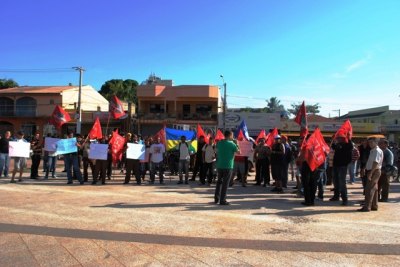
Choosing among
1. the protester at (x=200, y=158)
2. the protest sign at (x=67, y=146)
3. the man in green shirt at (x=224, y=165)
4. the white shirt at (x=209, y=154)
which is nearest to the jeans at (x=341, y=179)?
the man in green shirt at (x=224, y=165)

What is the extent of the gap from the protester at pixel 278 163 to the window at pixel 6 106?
52.9m

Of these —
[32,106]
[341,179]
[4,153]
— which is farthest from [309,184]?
[32,106]

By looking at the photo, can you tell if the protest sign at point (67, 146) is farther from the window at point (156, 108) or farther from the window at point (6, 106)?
the window at point (6, 106)

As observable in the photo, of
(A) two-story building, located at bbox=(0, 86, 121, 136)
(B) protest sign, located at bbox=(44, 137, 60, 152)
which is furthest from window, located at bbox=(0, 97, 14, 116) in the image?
(B) protest sign, located at bbox=(44, 137, 60, 152)

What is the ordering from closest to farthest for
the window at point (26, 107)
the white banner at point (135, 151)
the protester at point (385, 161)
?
the protester at point (385, 161)
the white banner at point (135, 151)
the window at point (26, 107)

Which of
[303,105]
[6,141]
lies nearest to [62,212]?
[6,141]

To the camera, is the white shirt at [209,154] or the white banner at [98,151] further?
the white shirt at [209,154]

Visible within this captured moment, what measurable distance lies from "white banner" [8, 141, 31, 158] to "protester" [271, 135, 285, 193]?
8352mm

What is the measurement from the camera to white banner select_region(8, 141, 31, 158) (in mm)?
14414

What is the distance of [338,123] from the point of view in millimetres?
55469

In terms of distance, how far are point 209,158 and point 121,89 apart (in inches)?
2550

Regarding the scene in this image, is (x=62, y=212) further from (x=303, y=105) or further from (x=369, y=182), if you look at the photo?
(x=303, y=105)

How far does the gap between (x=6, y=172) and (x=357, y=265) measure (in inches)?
540

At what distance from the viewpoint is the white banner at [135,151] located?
14.5 metres
